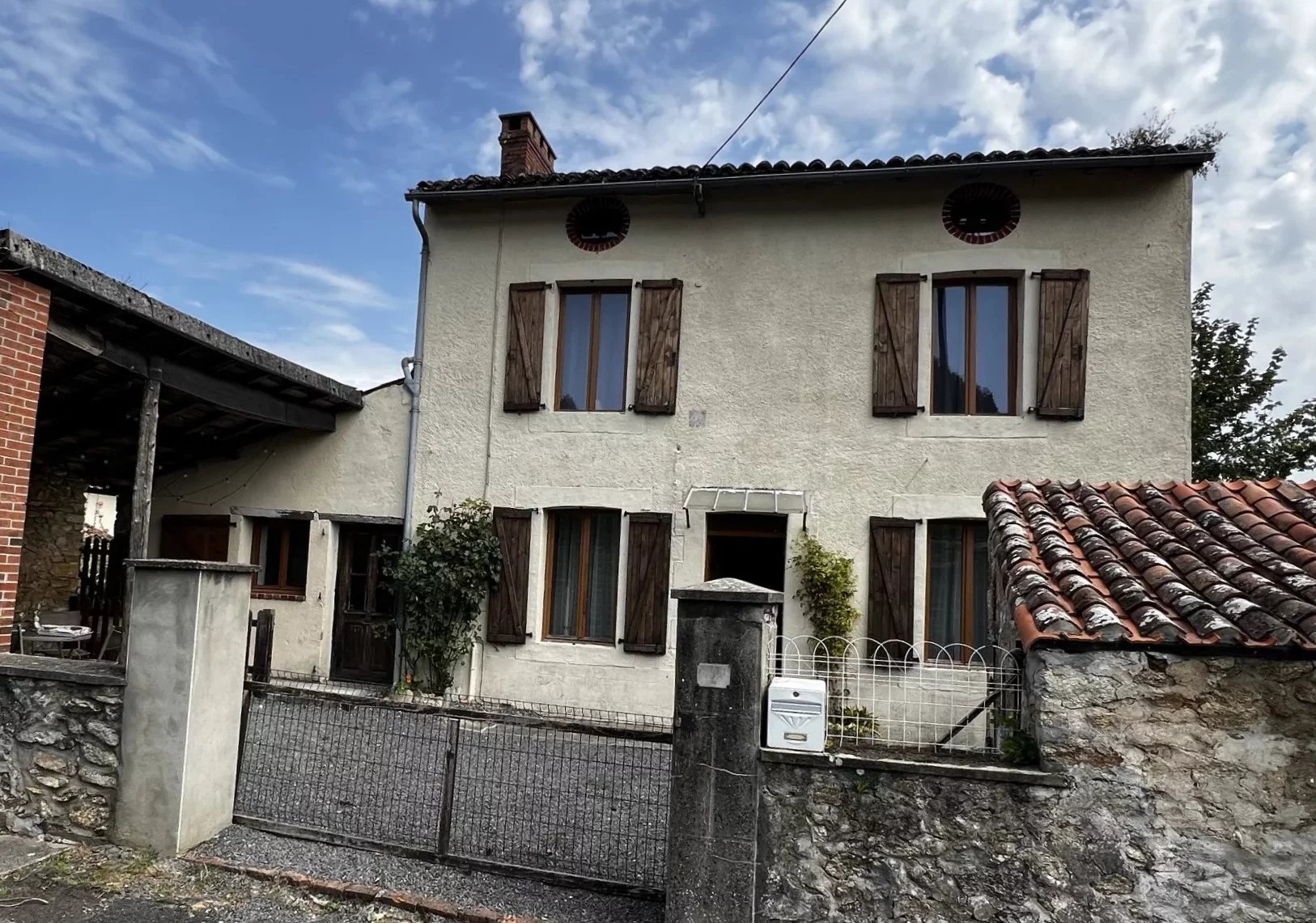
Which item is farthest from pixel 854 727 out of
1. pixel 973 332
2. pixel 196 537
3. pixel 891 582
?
pixel 196 537

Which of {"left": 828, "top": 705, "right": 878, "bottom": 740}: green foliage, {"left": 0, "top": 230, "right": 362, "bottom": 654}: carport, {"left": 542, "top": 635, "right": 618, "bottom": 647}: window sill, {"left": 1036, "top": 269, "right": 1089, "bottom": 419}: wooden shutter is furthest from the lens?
{"left": 542, "top": 635, "right": 618, "bottom": 647}: window sill

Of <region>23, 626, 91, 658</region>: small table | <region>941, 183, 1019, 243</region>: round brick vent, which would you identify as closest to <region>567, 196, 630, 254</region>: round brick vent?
<region>941, 183, 1019, 243</region>: round brick vent

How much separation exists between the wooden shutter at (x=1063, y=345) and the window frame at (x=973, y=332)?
27 cm

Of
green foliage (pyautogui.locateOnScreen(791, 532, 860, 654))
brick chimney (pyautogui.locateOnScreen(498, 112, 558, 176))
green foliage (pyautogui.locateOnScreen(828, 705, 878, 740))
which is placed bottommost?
green foliage (pyautogui.locateOnScreen(828, 705, 878, 740))

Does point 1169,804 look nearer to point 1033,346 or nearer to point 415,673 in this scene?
point 1033,346

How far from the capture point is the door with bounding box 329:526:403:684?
9.59m

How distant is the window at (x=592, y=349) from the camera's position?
9109 mm

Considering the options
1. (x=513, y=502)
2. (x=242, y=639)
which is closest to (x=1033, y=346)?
(x=513, y=502)

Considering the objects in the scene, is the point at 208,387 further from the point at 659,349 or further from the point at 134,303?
the point at 659,349

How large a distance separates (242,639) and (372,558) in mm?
4952

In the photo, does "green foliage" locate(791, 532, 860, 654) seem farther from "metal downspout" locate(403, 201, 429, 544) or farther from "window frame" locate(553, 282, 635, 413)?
"metal downspout" locate(403, 201, 429, 544)

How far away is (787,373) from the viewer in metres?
8.52

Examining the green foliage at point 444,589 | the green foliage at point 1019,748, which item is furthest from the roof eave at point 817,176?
the green foliage at point 1019,748

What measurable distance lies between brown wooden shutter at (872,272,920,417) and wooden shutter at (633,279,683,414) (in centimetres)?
216
